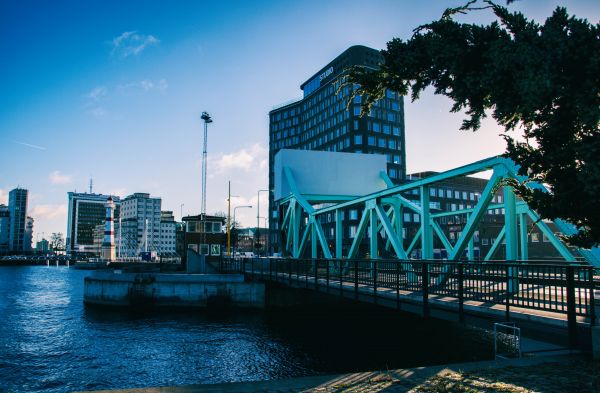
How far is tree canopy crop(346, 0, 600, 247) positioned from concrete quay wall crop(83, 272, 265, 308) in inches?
973

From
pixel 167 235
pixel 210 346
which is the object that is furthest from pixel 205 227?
pixel 167 235

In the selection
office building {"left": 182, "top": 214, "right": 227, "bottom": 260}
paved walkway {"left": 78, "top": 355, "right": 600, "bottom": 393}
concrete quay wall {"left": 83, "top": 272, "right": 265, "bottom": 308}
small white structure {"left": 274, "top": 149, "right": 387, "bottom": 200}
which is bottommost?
concrete quay wall {"left": 83, "top": 272, "right": 265, "bottom": 308}

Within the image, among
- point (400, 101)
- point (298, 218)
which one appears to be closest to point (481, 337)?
point (298, 218)

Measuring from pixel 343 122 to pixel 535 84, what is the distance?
290ft

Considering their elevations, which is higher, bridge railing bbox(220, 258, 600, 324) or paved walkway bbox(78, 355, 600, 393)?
bridge railing bbox(220, 258, 600, 324)

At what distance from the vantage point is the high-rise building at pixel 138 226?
180m

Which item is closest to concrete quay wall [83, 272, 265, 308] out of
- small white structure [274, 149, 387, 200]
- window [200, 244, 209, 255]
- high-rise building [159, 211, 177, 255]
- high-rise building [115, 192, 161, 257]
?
small white structure [274, 149, 387, 200]

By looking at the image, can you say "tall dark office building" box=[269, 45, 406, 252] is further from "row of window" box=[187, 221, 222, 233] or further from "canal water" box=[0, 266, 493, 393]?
"canal water" box=[0, 266, 493, 393]

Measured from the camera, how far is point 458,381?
21.6 ft

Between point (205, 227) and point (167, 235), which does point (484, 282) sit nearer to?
point (205, 227)

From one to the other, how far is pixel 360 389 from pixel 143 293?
28076mm

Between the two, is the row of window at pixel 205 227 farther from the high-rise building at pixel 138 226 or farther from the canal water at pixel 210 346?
the high-rise building at pixel 138 226

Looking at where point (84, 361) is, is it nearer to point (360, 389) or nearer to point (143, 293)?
point (360, 389)

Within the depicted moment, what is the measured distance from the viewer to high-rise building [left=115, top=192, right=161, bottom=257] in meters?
180
